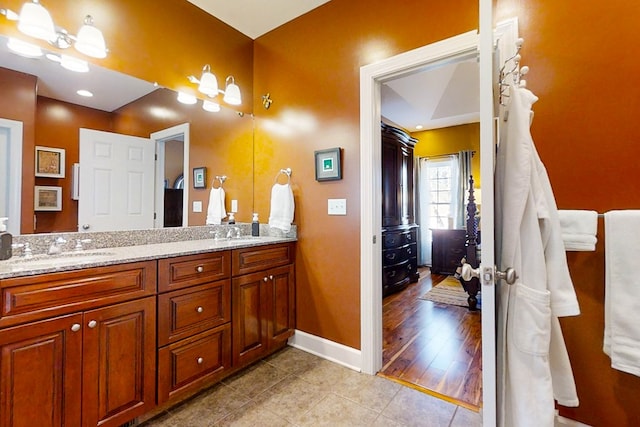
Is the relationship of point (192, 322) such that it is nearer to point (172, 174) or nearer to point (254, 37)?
point (172, 174)

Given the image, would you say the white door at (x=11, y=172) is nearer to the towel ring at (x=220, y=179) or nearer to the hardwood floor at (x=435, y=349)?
the towel ring at (x=220, y=179)

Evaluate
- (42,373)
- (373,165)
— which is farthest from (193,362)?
(373,165)

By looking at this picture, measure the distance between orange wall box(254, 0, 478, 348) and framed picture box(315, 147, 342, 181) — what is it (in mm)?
48

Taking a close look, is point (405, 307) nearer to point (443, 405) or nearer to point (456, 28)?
point (443, 405)

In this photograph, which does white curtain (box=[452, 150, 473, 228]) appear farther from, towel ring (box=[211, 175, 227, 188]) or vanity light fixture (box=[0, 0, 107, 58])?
vanity light fixture (box=[0, 0, 107, 58])

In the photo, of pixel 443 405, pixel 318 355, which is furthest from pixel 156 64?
pixel 443 405

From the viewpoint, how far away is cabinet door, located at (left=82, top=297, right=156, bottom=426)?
1.32 metres

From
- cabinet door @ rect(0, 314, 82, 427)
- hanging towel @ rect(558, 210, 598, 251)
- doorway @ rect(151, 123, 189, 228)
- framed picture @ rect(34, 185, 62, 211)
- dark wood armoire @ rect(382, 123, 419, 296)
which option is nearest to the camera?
cabinet door @ rect(0, 314, 82, 427)

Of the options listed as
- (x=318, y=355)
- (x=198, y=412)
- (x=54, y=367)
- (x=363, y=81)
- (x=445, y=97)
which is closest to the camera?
(x=54, y=367)

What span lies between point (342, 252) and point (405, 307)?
1.67 meters

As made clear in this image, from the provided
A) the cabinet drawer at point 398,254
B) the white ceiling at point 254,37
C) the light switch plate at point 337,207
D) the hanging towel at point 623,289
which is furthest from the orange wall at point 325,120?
the cabinet drawer at point 398,254

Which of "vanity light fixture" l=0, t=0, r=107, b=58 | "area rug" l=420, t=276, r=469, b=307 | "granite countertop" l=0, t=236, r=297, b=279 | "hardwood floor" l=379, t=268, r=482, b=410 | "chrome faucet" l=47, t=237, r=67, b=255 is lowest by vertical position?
"hardwood floor" l=379, t=268, r=482, b=410

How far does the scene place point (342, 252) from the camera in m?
2.18

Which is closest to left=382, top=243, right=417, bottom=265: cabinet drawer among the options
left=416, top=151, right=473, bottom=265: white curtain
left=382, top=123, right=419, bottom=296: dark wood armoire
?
left=382, top=123, right=419, bottom=296: dark wood armoire
